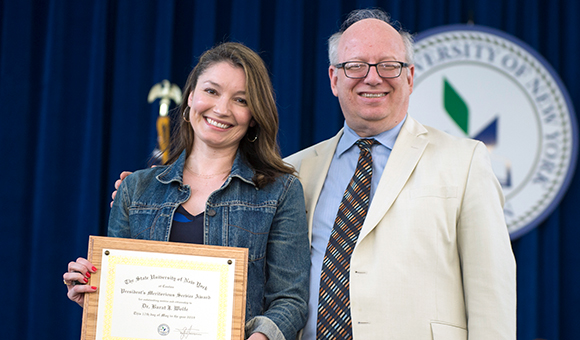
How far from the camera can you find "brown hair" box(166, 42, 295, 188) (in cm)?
151

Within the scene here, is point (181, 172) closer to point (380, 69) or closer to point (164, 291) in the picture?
point (164, 291)

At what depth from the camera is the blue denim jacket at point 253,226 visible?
1432mm

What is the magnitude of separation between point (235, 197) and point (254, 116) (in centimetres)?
21

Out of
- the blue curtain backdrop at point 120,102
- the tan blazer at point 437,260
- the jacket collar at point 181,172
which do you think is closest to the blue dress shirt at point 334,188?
the tan blazer at point 437,260

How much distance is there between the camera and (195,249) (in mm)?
1310

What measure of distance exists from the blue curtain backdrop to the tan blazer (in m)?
1.25

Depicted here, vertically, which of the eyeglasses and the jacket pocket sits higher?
the eyeglasses

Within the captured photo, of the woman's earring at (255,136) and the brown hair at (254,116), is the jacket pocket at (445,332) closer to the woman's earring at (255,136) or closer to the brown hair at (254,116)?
the brown hair at (254,116)

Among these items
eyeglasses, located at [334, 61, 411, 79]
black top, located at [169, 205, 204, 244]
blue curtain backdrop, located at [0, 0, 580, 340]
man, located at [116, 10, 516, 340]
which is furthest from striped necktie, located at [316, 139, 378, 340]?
blue curtain backdrop, located at [0, 0, 580, 340]

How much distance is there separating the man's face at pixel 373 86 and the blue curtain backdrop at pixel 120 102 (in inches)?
39.4

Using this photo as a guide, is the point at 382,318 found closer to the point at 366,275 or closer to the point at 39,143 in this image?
the point at 366,275

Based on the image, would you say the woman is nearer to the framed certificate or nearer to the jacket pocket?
the framed certificate
